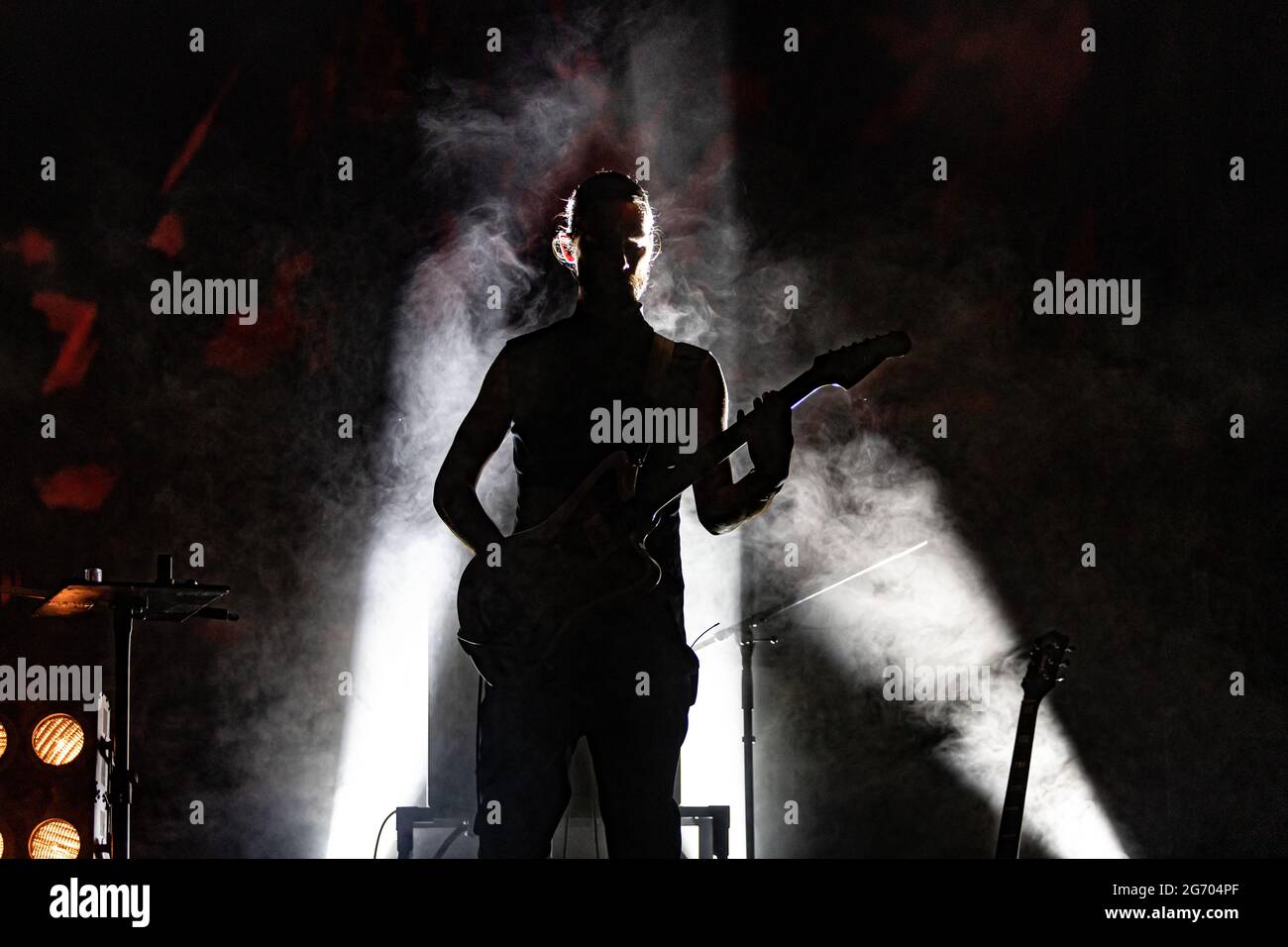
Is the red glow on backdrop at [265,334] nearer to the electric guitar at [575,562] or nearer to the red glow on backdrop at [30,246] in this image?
the red glow on backdrop at [30,246]

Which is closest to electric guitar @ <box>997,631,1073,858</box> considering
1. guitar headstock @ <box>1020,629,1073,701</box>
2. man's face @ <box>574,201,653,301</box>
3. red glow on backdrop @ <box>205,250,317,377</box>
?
guitar headstock @ <box>1020,629,1073,701</box>

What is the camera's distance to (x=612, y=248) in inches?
114

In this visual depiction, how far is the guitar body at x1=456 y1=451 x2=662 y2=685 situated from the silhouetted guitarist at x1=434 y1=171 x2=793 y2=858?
4 centimetres

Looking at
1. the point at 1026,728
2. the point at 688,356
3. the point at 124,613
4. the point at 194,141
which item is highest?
the point at 194,141

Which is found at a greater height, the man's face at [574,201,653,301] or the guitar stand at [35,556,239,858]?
the man's face at [574,201,653,301]

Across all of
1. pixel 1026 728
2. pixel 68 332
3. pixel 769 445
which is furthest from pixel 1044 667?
pixel 68 332

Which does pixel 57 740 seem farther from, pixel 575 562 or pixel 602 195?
pixel 602 195

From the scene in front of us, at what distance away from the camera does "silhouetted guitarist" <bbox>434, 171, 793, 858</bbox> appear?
2617 mm

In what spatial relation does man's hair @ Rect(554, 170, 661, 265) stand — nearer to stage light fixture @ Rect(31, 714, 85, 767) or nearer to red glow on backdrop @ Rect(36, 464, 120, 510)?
stage light fixture @ Rect(31, 714, 85, 767)

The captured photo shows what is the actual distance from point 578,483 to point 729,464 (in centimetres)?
35

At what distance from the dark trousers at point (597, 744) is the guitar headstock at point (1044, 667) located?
1.54 meters

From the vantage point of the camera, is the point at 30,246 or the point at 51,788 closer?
the point at 51,788
